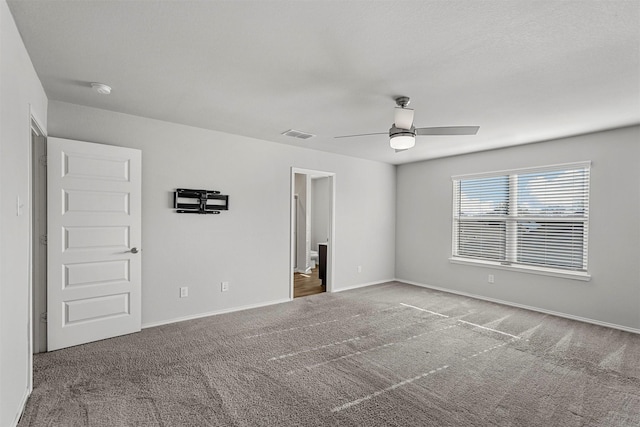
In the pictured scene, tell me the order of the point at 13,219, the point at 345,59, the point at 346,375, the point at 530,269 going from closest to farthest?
the point at 13,219 < the point at 345,59 < the point at 346,375 < the point at 530,269

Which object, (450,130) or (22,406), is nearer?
(22,406)

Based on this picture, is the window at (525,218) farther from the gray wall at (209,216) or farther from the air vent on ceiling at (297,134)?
the air vent on ceiling at (297,134)

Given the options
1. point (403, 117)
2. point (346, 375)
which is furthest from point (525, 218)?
point (346, 375)

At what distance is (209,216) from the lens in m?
4.33

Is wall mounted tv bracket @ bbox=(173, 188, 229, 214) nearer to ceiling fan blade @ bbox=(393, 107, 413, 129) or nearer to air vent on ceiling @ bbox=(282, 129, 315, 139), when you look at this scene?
air vent on ceiling @ bbox=(282, 129, 315, 139)

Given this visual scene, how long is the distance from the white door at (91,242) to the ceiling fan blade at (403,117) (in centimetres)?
290

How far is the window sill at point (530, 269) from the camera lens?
4332 mm

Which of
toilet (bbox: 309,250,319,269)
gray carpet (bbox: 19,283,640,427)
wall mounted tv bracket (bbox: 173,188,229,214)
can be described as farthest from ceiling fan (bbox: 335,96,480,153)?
toilet (bbox: 309,250,319,269)

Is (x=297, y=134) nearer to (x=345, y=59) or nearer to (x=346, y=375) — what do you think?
(x=345, y=59)

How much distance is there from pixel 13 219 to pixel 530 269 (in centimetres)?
585

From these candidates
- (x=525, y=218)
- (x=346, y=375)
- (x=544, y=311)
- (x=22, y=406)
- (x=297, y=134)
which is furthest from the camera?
(x=525, y=218)

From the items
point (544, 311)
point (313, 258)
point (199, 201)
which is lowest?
point (544, 311)

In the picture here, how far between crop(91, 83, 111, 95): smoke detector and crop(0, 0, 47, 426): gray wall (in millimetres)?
458

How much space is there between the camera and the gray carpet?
2.23 meters
